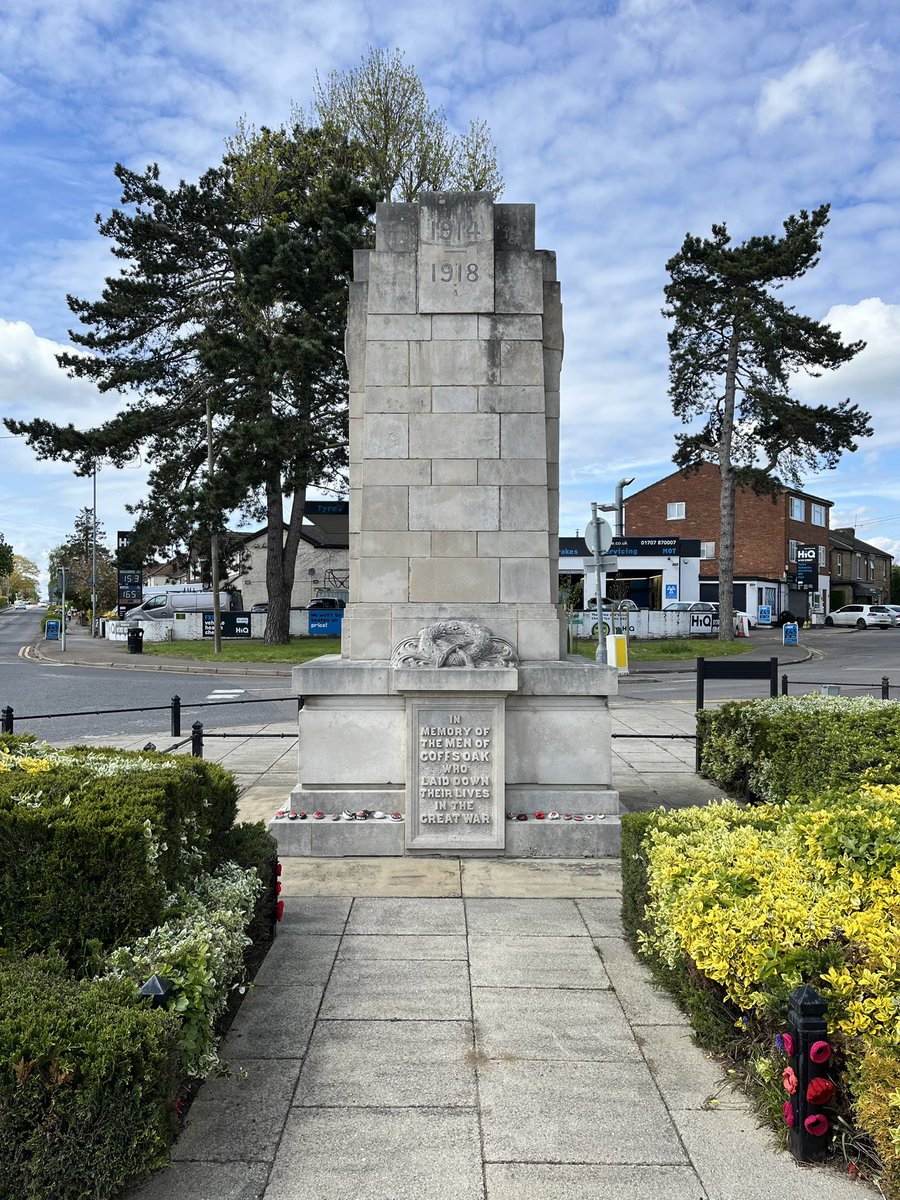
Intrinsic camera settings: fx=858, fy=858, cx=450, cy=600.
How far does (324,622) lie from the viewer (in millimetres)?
40844

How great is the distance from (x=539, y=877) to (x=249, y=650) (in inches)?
1084

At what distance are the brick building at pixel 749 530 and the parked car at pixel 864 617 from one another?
191 centimetres

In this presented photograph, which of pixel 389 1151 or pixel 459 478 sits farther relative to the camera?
pixel 459 478

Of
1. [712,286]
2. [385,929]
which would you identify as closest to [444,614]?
[385,929]

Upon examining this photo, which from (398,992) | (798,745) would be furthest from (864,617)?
(398,992)

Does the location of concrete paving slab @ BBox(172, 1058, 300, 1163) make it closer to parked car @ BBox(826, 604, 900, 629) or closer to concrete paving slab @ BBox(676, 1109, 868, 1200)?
concrete paving slab @ BBox(676, 1109, 868, 1200)

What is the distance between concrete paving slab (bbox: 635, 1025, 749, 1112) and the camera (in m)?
3.81

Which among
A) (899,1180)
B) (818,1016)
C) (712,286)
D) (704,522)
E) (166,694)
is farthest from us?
A: (704,522)

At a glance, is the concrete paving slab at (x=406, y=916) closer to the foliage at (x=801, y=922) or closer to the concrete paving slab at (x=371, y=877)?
the concrete paving slab at (x=371, y=877)

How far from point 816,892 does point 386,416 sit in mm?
5520

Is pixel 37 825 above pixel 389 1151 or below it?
above

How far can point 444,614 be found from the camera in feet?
26.1

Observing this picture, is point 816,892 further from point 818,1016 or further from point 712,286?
point 712,286

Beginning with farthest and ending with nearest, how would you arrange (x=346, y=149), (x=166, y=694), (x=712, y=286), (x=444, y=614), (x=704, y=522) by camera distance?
(x=704, y=522) → (x=712, y=286) → (x=346, y=149) → (x=166, y=694) → (x=444, y=614)
